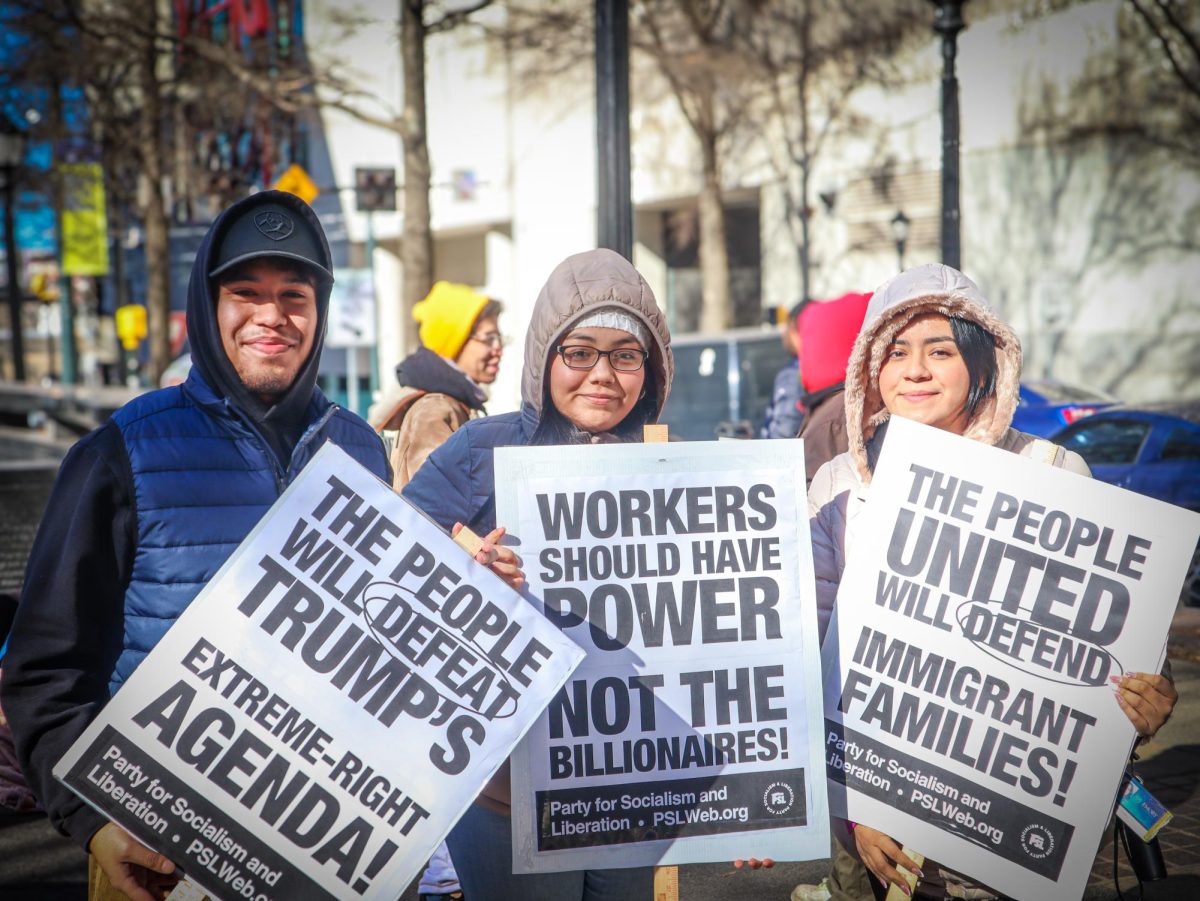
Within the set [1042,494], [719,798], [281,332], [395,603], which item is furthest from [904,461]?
[281,332]

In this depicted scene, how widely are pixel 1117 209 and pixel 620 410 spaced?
20.0m

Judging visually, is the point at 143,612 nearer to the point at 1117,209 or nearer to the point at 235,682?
the point at 235,682

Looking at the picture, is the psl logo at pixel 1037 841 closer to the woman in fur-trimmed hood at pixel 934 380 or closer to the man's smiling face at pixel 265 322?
the woman in fur-trimmed hood at pixel 934 380

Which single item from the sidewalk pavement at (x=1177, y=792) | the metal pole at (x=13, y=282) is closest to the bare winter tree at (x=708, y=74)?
the metal pole at (x=13, y=282)

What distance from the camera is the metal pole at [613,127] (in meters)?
6.98

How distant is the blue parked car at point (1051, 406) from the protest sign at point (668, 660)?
10.5 metres

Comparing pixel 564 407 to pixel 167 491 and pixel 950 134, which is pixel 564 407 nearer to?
pixel 167 491

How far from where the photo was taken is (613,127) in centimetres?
700

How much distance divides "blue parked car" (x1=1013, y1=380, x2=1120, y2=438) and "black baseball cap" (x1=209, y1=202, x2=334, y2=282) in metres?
10.8

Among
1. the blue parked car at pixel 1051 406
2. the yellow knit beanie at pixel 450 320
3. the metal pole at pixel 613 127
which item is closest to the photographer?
the yellow knit beanie at pixel 450 320

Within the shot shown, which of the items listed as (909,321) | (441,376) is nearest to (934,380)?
(909,321)

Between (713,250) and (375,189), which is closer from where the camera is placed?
(375,189)

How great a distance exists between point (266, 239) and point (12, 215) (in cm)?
3361

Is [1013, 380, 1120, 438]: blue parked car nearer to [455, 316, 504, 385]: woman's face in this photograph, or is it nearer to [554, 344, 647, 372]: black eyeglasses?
[455, 316, 504, 385]: woman's face
